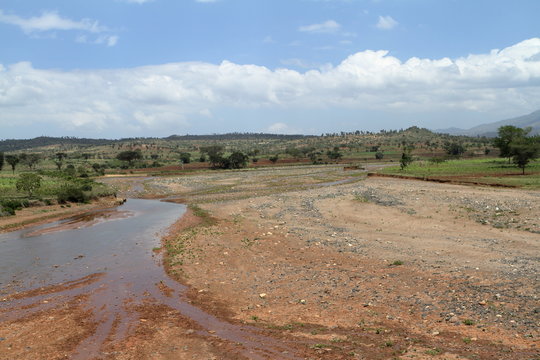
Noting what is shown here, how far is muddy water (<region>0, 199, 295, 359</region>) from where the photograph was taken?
1345 cm

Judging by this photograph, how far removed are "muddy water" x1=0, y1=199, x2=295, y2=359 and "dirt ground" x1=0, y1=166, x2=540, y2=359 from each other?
0.94 feet

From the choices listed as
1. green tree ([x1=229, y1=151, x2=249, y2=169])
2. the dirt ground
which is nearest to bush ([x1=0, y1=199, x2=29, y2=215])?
the dirt ground

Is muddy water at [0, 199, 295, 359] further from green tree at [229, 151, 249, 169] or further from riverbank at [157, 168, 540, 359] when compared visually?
green tree at [229, 151, 249, 169]

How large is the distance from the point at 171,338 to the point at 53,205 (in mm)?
41250

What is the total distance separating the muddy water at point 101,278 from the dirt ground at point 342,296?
29cm

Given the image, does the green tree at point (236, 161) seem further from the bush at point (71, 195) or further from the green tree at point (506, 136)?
the green tree at point (506, 136)

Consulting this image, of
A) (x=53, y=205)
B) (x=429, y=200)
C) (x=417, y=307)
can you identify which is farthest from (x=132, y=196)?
(x=417, y=307)

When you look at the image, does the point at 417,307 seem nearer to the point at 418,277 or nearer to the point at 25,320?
the point at 418,277

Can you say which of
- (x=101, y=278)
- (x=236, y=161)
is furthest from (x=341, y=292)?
(x=236, y=161)

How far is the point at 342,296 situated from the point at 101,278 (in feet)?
43.0

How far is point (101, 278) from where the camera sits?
814 inches

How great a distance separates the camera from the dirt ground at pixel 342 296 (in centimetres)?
1194

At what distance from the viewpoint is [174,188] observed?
71250 mm

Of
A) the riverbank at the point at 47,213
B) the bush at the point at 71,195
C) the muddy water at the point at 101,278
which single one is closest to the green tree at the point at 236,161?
the riverbank at the point at 47,213
